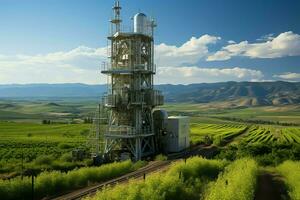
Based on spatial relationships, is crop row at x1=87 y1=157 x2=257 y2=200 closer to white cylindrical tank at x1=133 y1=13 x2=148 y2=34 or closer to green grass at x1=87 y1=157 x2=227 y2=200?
green grass at x1=87 y1=157 x2=227 y2=200

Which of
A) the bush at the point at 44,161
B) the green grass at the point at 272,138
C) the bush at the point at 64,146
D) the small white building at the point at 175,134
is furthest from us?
the green grass at the point at 272,138

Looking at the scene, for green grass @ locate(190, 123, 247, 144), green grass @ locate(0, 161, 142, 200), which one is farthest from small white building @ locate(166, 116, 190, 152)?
green grass @ locate(0, 161, 142, 200)

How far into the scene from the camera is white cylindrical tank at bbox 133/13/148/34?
45713mm

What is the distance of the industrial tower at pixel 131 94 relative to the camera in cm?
4278

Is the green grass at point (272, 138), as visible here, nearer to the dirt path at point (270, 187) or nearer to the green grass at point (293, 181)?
the green grass at point (293, 181)

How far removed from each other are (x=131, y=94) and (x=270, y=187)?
1932 centimetres

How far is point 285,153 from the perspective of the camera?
41.9 m

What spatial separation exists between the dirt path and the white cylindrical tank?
1996 centimetres

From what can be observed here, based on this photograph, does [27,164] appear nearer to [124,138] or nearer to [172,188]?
[124,138]

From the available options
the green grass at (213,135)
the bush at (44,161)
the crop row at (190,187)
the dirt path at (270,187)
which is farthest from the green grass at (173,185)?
the green grass at (213,135)

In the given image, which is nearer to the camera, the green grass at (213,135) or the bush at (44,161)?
the bush at (44,161)

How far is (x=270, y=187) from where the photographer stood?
27.8 metres

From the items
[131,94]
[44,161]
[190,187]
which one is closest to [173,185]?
[190,187]

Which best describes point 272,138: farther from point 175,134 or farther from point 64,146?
point 64,146
